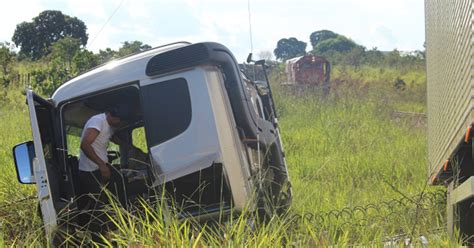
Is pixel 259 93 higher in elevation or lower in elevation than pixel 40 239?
higher

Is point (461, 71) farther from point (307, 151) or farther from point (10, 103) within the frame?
point (10, 103)

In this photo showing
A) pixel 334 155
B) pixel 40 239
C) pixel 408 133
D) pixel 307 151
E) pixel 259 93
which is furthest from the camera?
pixel 408 133

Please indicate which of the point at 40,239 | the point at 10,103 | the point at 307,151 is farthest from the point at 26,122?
the point at 40,239

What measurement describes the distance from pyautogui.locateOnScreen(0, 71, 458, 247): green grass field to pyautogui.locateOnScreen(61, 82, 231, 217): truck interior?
20 cm

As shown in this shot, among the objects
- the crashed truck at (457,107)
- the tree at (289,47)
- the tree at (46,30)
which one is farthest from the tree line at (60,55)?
the tree at (289,47)

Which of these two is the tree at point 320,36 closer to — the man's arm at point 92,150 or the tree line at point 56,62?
the tree line at point 56,62

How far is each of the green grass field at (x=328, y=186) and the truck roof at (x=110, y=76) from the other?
100 cm

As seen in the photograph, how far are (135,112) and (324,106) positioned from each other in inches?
546

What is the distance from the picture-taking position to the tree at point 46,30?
41.9 metres

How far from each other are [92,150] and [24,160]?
A: 0.60 metres

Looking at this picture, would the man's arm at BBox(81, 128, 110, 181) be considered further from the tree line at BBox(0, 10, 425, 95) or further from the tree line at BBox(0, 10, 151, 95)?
the tree line at BBox(0, 10, 151, 95)

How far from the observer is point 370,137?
43.6ft

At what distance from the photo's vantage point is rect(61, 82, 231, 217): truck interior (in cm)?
404

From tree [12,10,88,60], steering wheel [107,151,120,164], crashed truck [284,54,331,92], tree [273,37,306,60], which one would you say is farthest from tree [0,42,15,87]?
tree [273,37,306,60]
